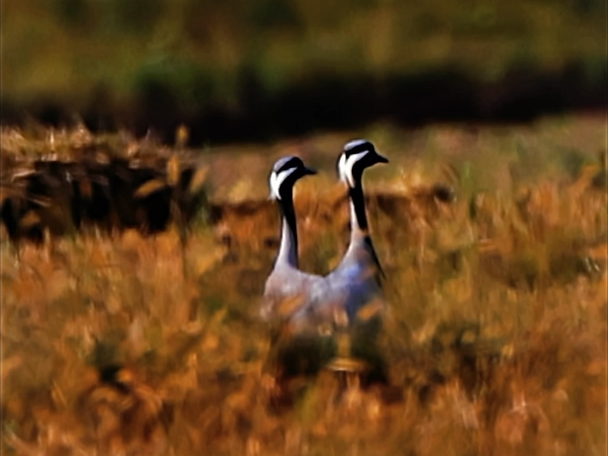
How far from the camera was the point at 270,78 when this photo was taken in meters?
1.25

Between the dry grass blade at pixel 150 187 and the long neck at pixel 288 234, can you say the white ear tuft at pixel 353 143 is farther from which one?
the dry grass blade at pixel 150 187

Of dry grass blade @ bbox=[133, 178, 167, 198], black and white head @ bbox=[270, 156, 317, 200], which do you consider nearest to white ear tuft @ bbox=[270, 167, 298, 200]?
black and white head @ bbox=[270, 156, 317, 200]

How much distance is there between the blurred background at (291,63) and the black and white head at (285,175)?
54mm

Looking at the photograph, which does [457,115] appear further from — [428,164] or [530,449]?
[530,449]

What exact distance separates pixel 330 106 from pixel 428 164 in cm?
13

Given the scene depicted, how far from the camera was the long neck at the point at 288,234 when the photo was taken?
1147 mm

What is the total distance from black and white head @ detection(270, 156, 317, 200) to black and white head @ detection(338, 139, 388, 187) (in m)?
0.03

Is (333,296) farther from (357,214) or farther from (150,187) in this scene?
(150,187)

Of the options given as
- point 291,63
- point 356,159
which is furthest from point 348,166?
point 291,63

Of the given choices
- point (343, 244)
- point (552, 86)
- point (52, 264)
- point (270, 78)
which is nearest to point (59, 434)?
point (52, 264)

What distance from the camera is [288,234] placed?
3.80ft

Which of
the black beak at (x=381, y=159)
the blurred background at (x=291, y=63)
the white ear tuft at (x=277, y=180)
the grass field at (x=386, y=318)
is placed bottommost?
the grass field at (x=386, y=318)

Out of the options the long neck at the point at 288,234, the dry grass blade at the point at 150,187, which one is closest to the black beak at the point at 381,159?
the long neck at the point at 288,234

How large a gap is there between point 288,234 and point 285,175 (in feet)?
0.21
